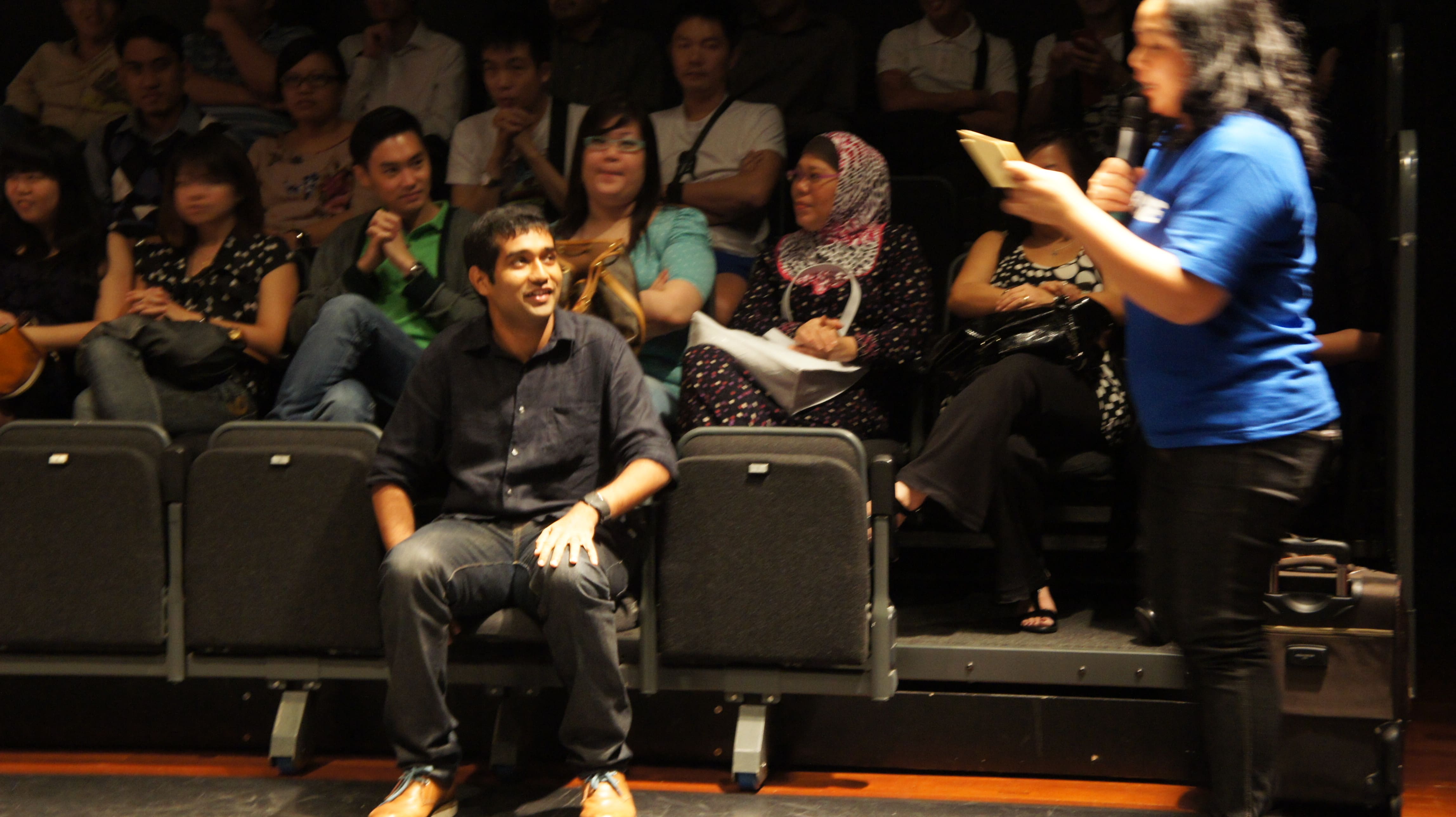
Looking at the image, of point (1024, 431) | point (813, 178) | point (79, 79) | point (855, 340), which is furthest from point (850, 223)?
point (79, 79)

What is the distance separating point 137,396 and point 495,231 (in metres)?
1.02

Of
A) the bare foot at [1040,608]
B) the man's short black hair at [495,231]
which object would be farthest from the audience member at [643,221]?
the bare foot at [1040,608]

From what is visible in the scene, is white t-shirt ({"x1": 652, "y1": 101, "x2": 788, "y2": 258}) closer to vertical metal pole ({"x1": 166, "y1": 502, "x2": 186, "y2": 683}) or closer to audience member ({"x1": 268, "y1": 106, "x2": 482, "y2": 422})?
audience member ({"x1": 268, "y1": 106, "x2": 482, "y2": 422})

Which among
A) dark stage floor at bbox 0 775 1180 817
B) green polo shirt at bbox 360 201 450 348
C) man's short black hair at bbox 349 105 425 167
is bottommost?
dark stage floor at bbox 0 775 1180 817

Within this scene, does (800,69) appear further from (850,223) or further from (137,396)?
(137,396)

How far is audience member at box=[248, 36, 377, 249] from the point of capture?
3.49 m

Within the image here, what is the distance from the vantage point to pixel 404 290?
290 centimetres

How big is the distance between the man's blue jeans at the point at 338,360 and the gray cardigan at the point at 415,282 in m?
0.10

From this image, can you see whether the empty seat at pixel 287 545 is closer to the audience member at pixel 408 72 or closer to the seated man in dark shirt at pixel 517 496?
the seated man in dark shirt at pixel 517 496

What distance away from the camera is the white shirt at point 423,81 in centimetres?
372

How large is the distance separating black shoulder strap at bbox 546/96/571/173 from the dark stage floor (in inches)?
69.5

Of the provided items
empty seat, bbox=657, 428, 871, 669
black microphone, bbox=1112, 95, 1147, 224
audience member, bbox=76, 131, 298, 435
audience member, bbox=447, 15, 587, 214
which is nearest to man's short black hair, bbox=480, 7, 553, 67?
audience member, bbox=447, 15, 587, 214

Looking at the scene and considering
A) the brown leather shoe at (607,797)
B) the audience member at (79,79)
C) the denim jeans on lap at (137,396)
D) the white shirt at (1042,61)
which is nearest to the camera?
the brown leather shoe at (607,797)

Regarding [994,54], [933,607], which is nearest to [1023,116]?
[994,54]
